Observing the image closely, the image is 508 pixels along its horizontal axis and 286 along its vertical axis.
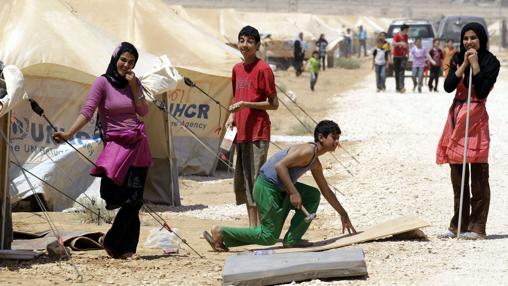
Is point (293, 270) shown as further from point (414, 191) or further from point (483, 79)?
point (414, 191)

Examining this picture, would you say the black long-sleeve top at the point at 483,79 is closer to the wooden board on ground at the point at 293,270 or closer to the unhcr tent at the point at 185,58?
the wooden board on ground at the point at 293,270

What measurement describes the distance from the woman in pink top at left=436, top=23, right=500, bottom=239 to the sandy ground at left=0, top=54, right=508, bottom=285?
0.26 m

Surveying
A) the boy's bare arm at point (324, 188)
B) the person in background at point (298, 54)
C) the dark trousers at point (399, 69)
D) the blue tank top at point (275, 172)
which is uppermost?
the blue tank top at point (275, 172)

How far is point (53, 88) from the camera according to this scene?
11.5 metres

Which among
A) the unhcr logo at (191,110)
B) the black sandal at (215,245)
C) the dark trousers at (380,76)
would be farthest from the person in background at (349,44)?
the black sandal at (215,245)

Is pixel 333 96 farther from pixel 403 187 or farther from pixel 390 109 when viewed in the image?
pixel 403 187

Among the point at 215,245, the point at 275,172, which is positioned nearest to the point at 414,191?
the point at 215,245

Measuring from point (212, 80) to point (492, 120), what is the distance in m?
8.08

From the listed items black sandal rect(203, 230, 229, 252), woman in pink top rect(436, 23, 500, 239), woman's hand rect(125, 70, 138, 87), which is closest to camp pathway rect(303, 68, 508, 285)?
woman in pink top rect(436, 23, 500, 239)

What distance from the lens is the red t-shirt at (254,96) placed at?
923 cm

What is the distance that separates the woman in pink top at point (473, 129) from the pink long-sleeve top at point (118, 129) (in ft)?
7.44

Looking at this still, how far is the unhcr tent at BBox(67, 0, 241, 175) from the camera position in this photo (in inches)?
579

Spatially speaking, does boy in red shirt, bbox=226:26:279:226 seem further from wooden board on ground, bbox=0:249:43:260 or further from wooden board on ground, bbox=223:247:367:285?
wooden board on ground, bbox=223:247:367:285

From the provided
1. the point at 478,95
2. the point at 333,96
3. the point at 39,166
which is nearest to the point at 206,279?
the point at 478,95
